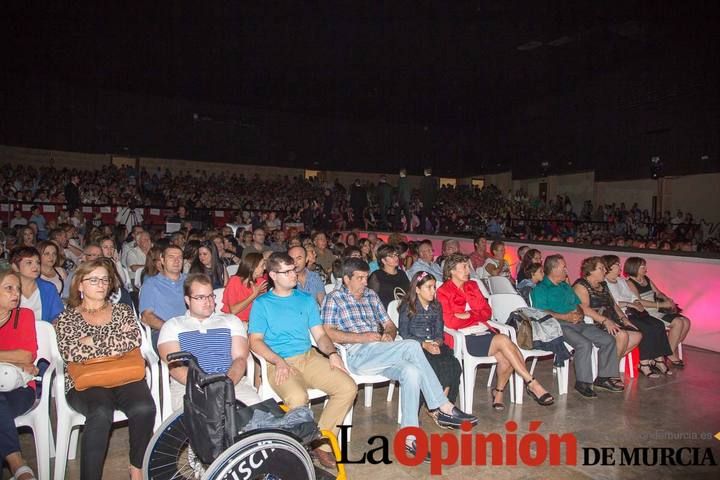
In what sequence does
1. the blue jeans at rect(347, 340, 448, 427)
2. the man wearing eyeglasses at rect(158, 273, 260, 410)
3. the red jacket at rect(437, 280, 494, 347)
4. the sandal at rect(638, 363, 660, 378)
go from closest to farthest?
the man wearing eyeglasses at rect(158, 273, 260, 410), the blue jeans at rect(347, 340, 448, 427), the red jacket at rect(437, 280, 494, 347), the sandal at rect(638, 363, 660, 378)

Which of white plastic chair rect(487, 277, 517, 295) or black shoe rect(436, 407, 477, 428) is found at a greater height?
white plastic chair rect(487, 277, 517, 295)

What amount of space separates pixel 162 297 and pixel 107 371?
116 centimetres

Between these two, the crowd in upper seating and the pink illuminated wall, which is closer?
the pink illuminated wall

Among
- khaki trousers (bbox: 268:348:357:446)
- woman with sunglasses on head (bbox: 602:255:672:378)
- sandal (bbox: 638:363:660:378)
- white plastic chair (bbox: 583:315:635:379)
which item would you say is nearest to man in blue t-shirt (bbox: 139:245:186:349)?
khaki trousers (bbox: 268:348:357:446)

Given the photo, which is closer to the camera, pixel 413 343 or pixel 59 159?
pixel 413 343

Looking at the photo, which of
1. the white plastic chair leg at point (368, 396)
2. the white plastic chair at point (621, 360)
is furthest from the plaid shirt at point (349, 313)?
the white plastic chair at point (621, 360)

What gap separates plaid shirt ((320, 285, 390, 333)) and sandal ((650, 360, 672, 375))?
2986 mm

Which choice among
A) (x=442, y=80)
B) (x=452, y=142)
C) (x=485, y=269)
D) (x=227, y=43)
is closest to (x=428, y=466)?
(x=485, y=269)

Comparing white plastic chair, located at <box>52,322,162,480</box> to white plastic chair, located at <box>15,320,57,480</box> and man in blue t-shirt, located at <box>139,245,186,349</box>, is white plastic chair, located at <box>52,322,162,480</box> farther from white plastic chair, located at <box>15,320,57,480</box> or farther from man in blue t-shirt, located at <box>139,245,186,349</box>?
man in blue t-shirt, located at <box>139,245,186,349</box>

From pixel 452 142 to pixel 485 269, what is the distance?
1507 centimetres

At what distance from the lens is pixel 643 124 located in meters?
13.1

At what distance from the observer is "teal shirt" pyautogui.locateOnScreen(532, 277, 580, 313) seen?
4383 millimetres

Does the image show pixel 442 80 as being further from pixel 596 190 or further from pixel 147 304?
pixel 147 304

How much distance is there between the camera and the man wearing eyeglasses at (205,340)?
8.97 ft
